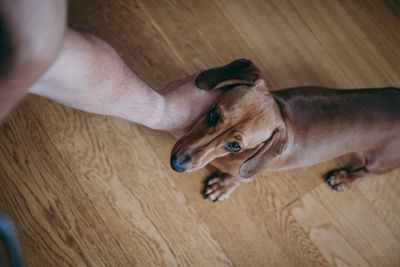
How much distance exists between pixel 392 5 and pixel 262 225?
2.54m

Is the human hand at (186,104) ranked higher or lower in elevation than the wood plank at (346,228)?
higher

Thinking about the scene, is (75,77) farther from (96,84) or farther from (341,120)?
(341,120)

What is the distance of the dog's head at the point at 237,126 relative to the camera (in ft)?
5.54

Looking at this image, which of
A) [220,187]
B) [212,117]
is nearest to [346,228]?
[220,187]

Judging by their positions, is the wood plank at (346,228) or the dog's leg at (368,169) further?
the wood plank at (346,228)

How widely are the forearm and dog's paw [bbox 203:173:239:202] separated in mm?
635

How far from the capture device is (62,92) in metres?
Result: 1.44

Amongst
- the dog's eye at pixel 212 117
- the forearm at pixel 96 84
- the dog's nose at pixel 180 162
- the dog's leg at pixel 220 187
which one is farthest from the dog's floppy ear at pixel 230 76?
the dog's leg at pixel 220 187

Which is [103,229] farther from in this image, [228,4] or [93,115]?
[228,4]

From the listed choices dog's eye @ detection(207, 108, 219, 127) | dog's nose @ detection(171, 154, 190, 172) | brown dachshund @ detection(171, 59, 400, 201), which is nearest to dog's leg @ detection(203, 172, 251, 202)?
brown dachshund @ detection(171, 59, 400, 201)

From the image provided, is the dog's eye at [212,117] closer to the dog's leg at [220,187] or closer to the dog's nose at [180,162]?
the dog's nose at [180,162]

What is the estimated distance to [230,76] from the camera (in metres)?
1.76

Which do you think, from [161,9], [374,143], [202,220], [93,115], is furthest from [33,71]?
[374,143]

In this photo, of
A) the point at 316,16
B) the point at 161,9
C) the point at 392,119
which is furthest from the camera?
the point at 316,16
